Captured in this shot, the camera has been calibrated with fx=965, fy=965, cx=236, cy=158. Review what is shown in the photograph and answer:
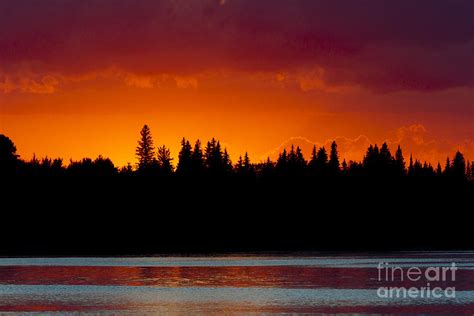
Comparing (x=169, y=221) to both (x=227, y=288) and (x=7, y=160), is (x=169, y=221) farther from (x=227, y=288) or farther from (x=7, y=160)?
(x=227, y=288)

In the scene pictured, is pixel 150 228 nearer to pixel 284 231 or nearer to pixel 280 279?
pixel 284 231

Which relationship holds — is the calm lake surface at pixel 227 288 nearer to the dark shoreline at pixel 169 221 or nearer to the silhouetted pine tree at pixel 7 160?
the dark shoreline at pixel 169 221

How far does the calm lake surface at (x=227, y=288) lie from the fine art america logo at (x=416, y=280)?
0.31 feet

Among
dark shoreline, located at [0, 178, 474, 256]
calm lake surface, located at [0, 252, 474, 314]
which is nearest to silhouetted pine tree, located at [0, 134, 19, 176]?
dark shoreline, located at [0, 178, 474, 256]

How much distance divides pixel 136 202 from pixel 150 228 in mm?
15276

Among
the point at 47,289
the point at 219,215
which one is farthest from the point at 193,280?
the point at 219,215

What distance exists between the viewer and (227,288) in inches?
2146

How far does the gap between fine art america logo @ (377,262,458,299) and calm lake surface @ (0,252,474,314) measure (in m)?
0.09

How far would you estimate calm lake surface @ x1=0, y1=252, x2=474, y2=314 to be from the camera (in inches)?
1738

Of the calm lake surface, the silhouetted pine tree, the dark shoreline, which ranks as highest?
the silhouetted pine tree

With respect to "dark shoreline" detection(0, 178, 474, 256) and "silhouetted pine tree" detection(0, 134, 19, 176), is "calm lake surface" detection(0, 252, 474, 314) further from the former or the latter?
"silhouetted pine tree" detection(0, 134, 19, 176)

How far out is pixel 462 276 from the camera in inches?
2432

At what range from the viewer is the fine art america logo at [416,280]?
49.6 metres

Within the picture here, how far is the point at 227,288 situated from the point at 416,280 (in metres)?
12.3
